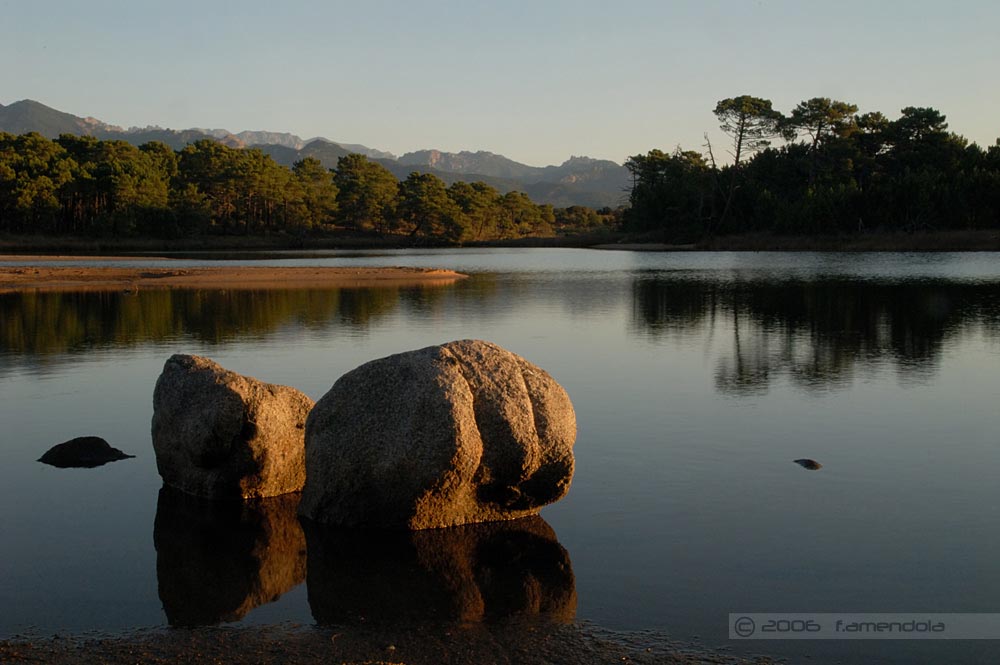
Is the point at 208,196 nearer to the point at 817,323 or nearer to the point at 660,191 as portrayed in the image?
the point at 660,191

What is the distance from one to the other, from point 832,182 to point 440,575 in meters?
126

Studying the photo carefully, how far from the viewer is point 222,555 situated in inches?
420

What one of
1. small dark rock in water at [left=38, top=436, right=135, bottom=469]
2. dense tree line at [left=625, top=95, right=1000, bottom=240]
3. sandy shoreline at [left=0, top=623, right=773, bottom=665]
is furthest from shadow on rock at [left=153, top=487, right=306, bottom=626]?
dense tree line at [left=625, top=95, right=1000, bottom=240]

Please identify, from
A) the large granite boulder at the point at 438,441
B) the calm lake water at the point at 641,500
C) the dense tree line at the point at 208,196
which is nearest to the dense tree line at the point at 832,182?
the dense tree line at the point at 208,196

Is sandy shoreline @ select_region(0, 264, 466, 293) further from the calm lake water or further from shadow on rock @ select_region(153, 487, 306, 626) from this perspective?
shadow on rock @ select_region(153, 487, 306, 626)

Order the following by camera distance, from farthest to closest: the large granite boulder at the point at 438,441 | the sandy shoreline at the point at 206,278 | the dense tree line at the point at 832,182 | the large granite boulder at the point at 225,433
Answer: the dense tree line at the point at 832,182
the sandy shoreline at the point at 206,278
the large granite boulder at the point at 225,433
the large granite boulder at the point at 438,441

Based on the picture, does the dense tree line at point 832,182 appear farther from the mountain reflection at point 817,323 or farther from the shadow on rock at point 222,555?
the shadow on rock at point 222,555

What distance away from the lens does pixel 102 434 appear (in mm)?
16344

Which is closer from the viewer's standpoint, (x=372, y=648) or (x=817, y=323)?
(x=372, y=648)

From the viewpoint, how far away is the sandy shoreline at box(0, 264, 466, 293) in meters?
53.4

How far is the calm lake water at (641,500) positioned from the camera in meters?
9.06

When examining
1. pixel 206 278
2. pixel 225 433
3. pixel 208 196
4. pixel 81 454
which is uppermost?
pixel 208 196

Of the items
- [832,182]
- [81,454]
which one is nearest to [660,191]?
[832,182]

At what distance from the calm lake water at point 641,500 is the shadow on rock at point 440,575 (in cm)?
4
